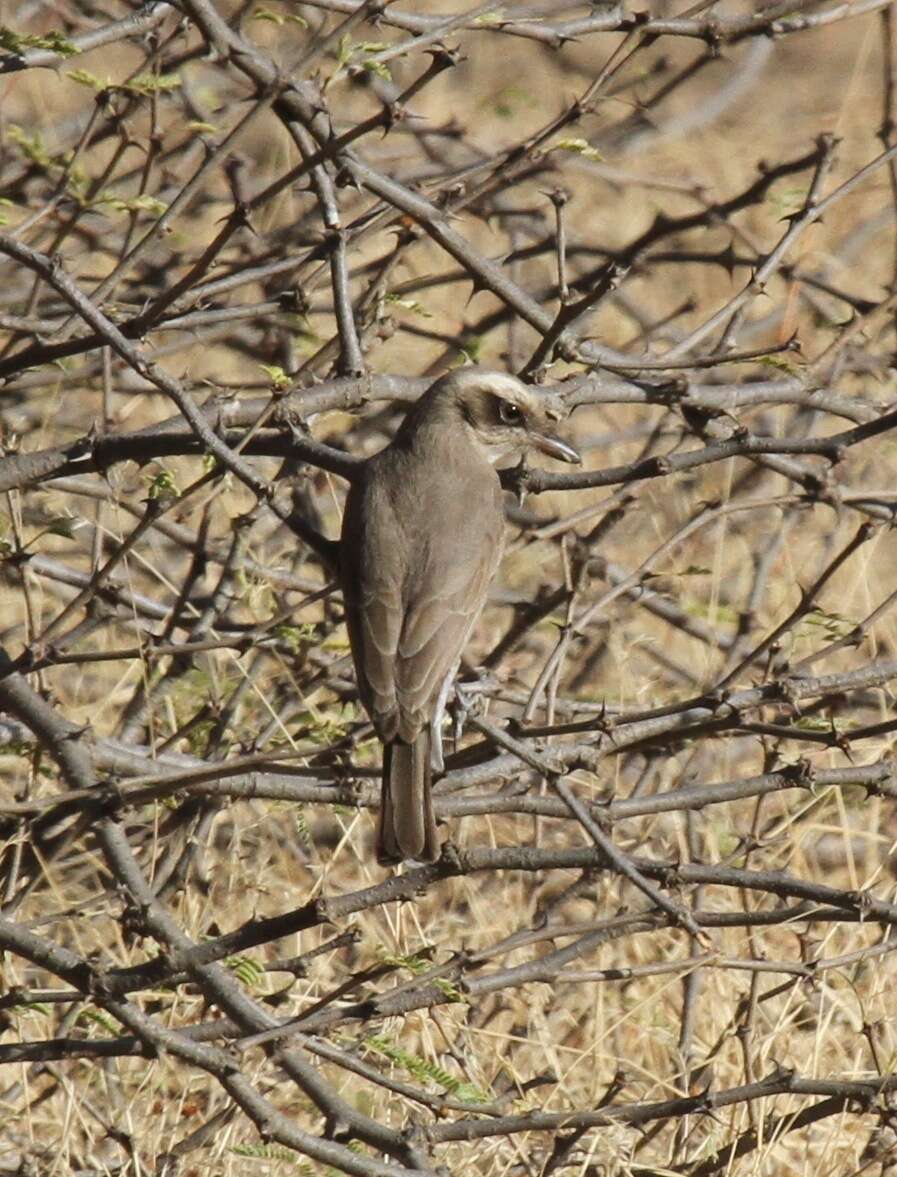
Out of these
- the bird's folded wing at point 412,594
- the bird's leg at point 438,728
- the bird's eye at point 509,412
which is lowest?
the bird's leg at point 438,728

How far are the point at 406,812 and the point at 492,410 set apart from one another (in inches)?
50.4

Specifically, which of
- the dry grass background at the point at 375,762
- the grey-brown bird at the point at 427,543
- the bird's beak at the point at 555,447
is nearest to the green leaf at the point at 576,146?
the dry grass background at the point at 375,762

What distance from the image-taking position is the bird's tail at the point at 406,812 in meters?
3.68

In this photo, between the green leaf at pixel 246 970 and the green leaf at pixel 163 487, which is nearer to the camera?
the green leaf at pixel 246 970

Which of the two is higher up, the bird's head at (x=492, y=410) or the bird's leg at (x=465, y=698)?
the bird's head at (x=492, y=410)

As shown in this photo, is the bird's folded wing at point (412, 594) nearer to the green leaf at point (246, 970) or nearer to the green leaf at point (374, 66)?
the green leaf at point (246, 970)

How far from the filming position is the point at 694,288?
11.0 meters

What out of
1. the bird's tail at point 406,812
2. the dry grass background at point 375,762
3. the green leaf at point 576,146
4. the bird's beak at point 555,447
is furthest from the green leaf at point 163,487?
the bird's beak at point 555,447

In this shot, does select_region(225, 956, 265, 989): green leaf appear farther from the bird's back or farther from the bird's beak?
the bird's beak

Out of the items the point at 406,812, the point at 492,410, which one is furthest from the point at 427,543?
the point at 406,812

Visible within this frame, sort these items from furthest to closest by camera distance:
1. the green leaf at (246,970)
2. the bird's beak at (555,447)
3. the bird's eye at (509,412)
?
the bird's eye at (509,412), the bird's beak at (555,447), the green leaf at (246,970)

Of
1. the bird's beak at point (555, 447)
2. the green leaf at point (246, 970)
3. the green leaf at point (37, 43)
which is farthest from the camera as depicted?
the bird's beak at point (555, 447)

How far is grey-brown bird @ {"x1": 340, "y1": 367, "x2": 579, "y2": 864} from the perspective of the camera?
423 cm

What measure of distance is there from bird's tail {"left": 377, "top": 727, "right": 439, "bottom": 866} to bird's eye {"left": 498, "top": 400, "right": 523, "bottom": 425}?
1041 millimetres
